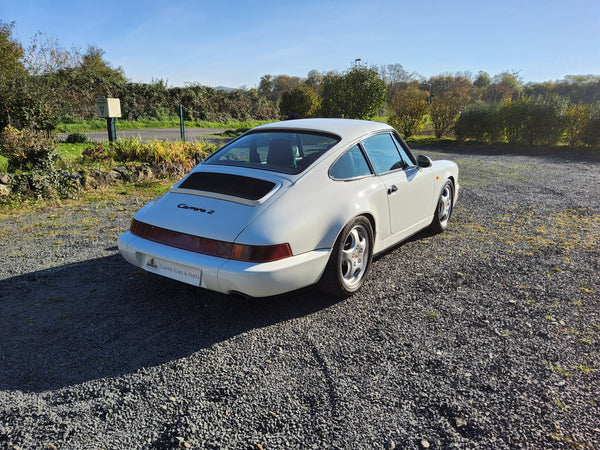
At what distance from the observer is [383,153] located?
4270 millimetres

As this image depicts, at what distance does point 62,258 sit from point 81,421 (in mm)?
2754

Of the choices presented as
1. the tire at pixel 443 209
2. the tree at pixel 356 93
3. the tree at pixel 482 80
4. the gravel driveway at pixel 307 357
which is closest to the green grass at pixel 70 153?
the gravel driveway at pixel 307 357

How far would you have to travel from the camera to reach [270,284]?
2.90 meters

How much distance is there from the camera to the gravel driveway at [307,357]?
7.02 ft

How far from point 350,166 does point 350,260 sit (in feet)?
2.80

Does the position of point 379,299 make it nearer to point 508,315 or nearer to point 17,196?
point 508,315

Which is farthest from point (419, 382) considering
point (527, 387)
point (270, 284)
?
point (270, 284)

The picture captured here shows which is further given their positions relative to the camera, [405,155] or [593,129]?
[593,129]

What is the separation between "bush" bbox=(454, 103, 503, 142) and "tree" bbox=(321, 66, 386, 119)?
3.83m

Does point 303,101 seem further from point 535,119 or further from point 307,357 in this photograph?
point 307,357

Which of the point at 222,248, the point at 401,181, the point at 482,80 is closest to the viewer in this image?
the point at 222,248

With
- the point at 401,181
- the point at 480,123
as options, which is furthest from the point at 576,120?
the point at 401,181

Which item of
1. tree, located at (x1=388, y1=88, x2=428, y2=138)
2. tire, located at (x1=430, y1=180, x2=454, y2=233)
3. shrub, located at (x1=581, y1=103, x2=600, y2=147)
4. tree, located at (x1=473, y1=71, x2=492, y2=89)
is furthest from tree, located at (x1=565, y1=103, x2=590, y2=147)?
tree, located at (x1=473, y1=71, x2=492, y2=89)

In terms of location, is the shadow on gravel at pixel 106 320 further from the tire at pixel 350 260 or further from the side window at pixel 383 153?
the side window at pixel 383 153
